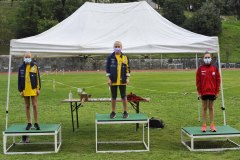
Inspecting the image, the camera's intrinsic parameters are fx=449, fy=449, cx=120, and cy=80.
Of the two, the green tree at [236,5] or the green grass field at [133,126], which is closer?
the green grass field at [133,126]

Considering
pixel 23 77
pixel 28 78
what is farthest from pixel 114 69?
pixel 23 77

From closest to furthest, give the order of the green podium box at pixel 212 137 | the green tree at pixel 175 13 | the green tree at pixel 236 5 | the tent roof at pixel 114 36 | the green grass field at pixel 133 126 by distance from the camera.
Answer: the green grass field at pixel 133 126
the green podium box at pixel 212 137
the tent roof at pixel 114 36
the green tree at pixel 175 13
the green tree at pixel 236 5

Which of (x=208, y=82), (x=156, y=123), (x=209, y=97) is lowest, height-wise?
(x=156, y=123)

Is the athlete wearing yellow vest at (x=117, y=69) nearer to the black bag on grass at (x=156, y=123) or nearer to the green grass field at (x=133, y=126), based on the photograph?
the green grass field at (x=133, y=126)

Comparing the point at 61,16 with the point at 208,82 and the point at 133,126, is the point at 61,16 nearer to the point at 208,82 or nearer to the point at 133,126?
the point at 133,126

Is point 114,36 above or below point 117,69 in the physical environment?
above

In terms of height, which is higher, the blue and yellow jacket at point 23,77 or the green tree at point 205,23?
the green tree at point 205,23

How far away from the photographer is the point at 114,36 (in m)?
12.0

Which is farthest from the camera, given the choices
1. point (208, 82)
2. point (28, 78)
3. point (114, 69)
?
point (114, 69)

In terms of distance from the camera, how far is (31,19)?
67.1m

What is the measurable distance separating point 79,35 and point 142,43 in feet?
6.23

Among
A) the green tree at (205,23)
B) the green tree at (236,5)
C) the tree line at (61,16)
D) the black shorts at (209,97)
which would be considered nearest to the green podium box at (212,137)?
the black shorts at (209,97)

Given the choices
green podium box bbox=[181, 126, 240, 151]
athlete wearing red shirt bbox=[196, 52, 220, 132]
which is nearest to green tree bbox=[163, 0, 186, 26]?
green podium box bbox=[181, 126, 240, 151]

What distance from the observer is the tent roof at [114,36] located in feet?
36.4
